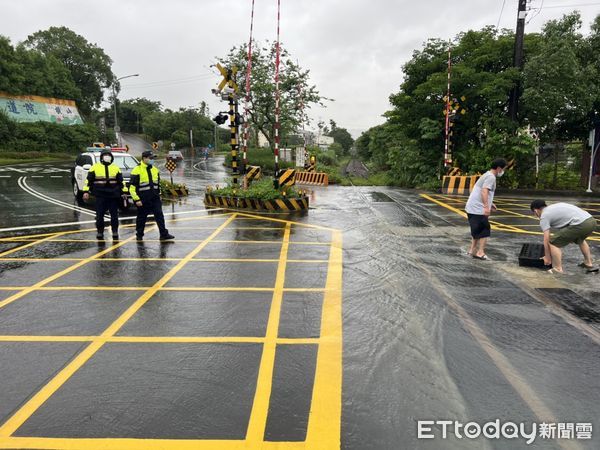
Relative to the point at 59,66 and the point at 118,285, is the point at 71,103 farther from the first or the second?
the point at 118,285

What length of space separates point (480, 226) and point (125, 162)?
11068 mm

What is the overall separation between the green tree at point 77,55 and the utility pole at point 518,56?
2374 inches

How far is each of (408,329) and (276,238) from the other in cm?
489

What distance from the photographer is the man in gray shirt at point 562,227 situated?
6.06 m

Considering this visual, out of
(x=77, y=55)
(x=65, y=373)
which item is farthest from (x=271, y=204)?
(x=77, y=55)

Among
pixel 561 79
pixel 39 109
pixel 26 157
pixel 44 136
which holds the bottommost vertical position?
pixel 26 157

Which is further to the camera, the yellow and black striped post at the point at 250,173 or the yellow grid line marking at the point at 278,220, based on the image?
the yellow and black striped post at the point at 250,173

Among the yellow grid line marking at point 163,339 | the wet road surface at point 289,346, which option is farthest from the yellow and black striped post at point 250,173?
the yellow grid line marking at point 163,339

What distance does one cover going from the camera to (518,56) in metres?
17.2

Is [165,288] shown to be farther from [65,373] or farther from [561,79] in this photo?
[561,79]

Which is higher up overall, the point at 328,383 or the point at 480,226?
the point at 480,226

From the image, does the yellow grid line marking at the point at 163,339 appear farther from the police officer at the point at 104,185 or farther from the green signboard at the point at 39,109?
the green signboard at the point at 39,109

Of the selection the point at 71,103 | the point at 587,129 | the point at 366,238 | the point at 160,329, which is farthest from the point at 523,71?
the point at 71,103

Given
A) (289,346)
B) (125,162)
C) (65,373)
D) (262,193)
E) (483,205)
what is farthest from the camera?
(125,162)
